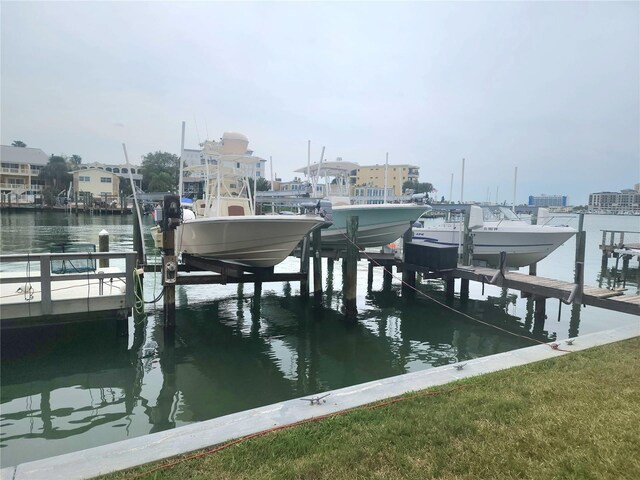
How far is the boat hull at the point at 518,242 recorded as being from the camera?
17734 mm

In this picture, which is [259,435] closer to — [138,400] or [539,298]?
[138,400]

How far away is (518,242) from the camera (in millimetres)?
17938

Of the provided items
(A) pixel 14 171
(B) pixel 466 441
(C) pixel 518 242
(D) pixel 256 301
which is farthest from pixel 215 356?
(A) pixel 14 171

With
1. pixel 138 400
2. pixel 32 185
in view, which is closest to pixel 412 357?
pixel 138 400

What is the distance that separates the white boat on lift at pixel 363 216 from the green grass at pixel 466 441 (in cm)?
854

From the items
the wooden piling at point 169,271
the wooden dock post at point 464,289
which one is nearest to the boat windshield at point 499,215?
the wooden dock post at point 464,289

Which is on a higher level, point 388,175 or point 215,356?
point 388,175

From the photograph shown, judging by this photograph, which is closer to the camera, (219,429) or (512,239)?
(219,429)

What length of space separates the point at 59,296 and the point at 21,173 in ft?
308

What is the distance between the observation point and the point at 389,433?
13.0 ft

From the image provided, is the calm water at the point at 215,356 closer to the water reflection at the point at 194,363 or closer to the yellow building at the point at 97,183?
the water reflection at the point at 194,363

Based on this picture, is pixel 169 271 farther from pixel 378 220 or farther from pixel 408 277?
pixel 408 277

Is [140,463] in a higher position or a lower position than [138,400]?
higher

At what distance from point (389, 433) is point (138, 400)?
16.2 ft
